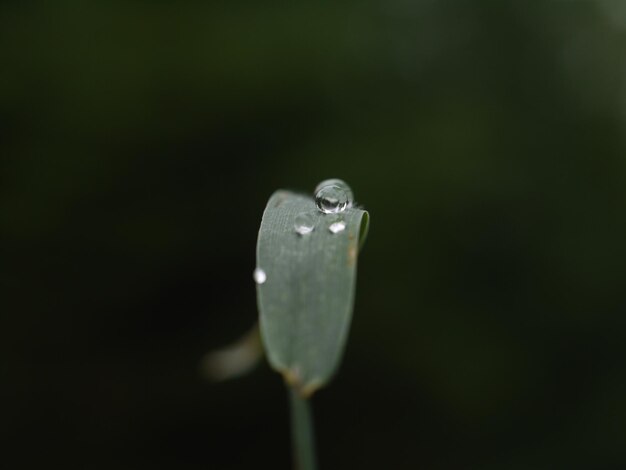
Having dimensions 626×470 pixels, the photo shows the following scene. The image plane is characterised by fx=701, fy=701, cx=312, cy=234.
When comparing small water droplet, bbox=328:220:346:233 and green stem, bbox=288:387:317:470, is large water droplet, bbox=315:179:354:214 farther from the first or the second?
green stem, bbox=288:387:317:470

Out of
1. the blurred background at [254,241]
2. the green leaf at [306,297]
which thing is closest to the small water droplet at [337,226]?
the green leaf at [306,297]

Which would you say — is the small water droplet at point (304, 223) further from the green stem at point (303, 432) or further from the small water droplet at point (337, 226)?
the green stem at point (303, 432)

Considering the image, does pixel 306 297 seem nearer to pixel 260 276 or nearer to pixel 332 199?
pixel 260 276

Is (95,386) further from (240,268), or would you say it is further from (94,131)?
(94,131)

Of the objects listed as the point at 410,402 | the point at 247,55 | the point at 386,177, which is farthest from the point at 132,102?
the point at 410,402

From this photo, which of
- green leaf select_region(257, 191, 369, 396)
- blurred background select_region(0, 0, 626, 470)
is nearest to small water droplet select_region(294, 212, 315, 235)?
green leaf select_region(257, 191, 369, 396)
